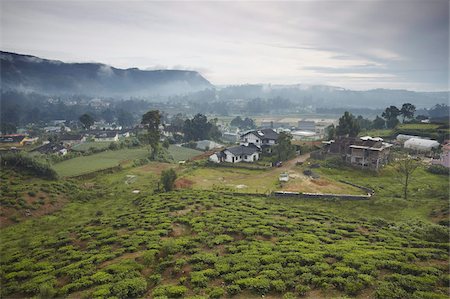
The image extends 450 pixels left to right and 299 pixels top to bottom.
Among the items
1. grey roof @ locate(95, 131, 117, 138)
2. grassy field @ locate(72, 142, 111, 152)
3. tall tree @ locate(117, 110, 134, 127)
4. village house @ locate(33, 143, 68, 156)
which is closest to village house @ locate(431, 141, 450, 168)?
grassy field @ locate(72, 142, 111, 152)

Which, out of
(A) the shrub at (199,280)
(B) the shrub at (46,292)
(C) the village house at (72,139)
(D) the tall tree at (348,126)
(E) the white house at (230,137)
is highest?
(D) the tall tree at (348,126)

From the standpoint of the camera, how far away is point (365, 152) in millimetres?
47844

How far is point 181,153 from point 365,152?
4027 cm

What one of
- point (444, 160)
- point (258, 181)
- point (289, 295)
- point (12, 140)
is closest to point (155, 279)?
point (289, 295)

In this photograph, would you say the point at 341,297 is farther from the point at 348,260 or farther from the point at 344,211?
the point at 344,211

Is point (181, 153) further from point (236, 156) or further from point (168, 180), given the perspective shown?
point (168, 180)

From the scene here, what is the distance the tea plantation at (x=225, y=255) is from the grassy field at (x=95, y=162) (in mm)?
21396

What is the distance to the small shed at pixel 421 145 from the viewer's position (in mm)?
60312

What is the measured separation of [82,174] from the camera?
47.8 meters

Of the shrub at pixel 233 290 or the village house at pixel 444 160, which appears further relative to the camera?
the village house at pixel 444 160

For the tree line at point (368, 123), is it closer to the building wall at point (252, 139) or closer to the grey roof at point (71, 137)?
the building wall at point (252, 139)

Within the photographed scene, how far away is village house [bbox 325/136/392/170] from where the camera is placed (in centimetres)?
4734

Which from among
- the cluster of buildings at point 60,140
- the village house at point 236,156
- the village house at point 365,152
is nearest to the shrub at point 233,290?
the village house at point 365,152

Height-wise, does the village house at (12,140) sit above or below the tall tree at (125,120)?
below
